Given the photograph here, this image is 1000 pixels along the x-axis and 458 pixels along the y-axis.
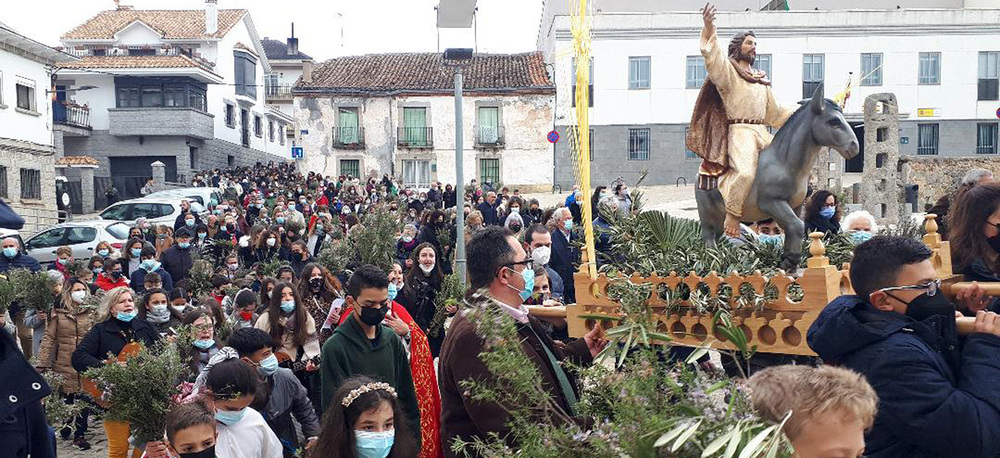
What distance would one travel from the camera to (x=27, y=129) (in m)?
29.3

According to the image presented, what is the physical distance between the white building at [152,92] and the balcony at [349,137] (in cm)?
683

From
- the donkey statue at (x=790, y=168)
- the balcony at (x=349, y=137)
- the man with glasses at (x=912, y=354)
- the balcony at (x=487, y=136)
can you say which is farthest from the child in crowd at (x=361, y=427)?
the balcony at (x=349, y=137)

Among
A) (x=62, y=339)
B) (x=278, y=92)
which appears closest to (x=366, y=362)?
(x=62, y=339)

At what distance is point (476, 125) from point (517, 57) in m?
4.42

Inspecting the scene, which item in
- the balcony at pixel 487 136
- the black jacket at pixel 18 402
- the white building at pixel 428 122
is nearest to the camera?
the black jacket at pixel 18 402

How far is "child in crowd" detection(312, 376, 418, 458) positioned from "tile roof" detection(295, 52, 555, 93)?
36307mm

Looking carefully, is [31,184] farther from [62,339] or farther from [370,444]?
[370,444]

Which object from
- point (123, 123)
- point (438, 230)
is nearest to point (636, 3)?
point (123, 123)

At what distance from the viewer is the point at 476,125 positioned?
40.9 m

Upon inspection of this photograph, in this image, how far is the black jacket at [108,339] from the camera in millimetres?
7262

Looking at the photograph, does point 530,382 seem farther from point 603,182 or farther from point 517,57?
point 517,57

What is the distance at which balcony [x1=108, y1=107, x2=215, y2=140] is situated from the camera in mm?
42250

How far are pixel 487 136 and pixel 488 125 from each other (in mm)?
476

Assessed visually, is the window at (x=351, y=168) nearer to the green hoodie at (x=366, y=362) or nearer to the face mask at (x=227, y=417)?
the green hoodie at (x=366, y=362)
